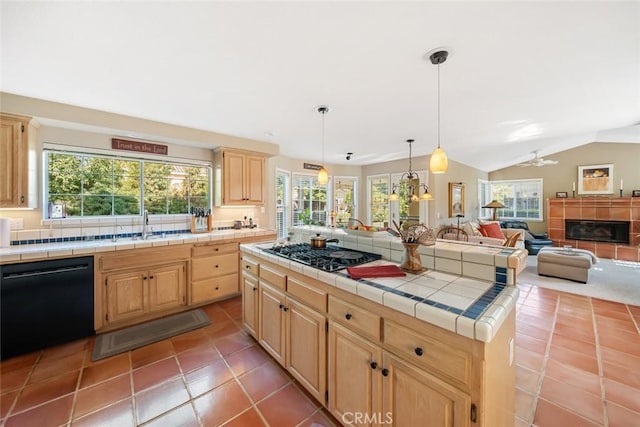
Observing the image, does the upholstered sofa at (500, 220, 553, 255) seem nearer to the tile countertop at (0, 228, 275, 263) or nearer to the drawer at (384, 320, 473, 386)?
the drawer at (384, 320, 473, 386)

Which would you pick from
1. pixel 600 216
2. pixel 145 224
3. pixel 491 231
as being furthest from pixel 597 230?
pixel 145 224

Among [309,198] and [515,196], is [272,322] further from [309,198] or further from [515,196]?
[515,196]

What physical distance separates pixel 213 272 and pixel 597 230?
970 cm

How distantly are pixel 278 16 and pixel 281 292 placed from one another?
6.18 ft

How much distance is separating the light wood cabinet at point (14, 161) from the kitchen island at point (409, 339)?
9.10 ft

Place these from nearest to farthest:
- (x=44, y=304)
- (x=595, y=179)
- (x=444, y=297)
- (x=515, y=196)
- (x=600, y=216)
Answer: (x=444, y=297) → (x=44, y=304) → (x=600, y=216) → (x=595, y=179) → (x=515, y=196)

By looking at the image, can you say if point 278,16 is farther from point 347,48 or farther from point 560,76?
point 560,76

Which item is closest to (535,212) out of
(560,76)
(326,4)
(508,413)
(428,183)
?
(428,183)

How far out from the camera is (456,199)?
21.1ft

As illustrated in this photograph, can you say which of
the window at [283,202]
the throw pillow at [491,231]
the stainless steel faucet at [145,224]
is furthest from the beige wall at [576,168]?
the stainless steel faucet at [145,224]

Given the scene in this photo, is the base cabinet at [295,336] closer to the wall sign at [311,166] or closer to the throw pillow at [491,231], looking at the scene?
the wall sign at [311,166]

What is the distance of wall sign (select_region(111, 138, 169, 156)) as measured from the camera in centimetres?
322

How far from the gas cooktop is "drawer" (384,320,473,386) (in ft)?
1.82

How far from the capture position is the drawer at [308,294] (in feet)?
5.27
